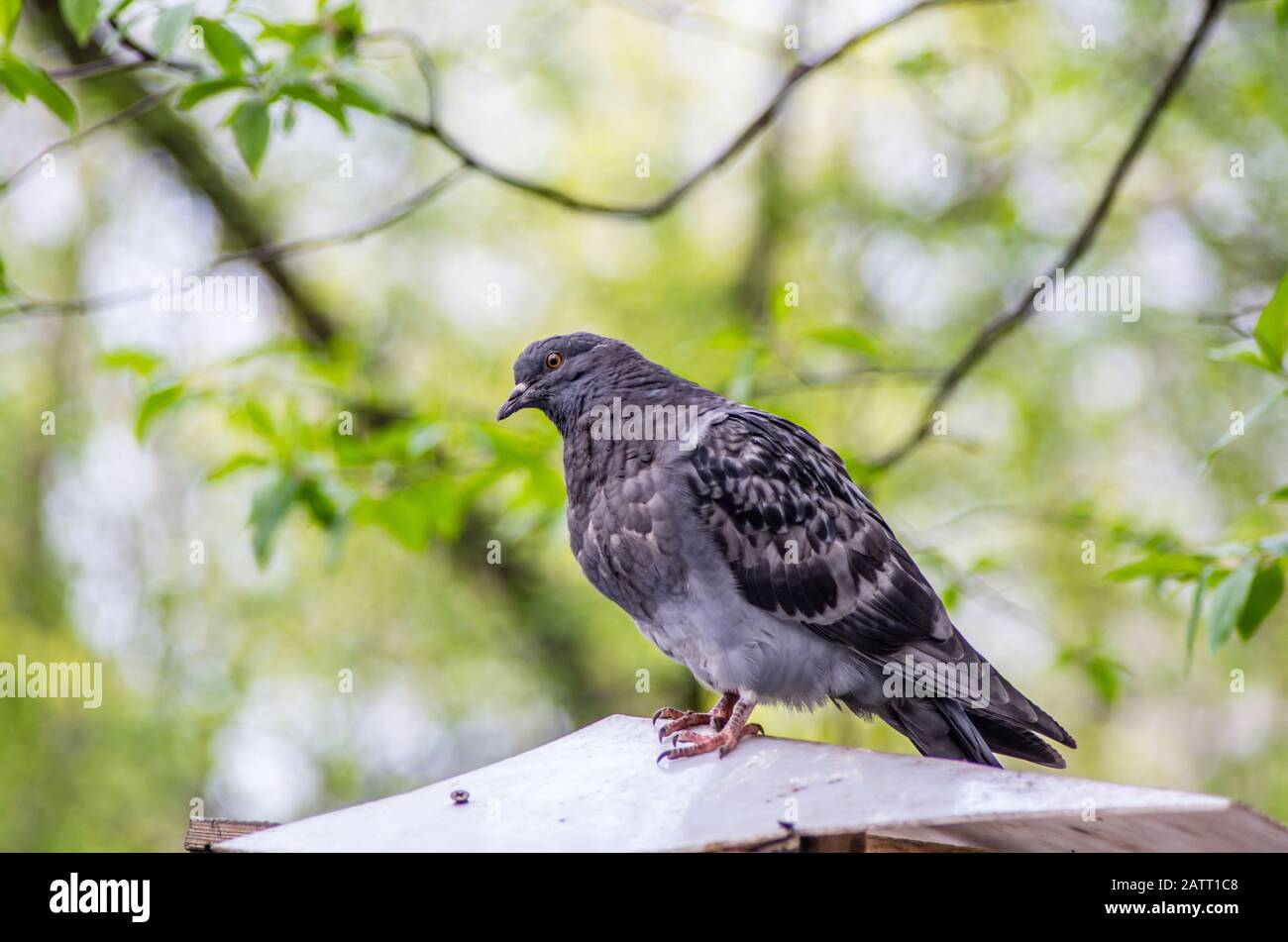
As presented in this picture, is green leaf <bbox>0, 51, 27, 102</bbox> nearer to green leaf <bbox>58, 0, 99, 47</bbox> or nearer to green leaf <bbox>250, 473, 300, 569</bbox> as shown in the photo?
green leaf <bbox>58, 0, 99, 47</bbox>

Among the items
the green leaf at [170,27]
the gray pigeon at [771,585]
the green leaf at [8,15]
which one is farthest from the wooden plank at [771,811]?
the green leaf at [8,15]

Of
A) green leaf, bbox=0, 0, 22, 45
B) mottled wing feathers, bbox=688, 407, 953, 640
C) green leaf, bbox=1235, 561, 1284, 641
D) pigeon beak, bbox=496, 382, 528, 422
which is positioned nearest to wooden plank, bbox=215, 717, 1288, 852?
mottled wing feathers, bbox=688, 407, 953, 640

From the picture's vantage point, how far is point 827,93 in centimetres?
1281

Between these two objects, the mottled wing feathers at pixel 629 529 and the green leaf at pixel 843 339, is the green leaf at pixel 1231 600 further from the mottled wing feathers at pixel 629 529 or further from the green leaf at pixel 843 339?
the green leaf at pixel 843 339

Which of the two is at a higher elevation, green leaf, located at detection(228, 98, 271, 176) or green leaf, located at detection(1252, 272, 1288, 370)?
green leaf, located at detection(228, 98, 271, 176)

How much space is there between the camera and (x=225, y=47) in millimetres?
3926

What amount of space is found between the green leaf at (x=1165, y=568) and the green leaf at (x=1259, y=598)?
0.30m

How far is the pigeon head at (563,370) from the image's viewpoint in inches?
181

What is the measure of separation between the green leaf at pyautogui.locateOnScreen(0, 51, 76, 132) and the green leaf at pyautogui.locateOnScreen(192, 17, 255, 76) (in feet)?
1.53

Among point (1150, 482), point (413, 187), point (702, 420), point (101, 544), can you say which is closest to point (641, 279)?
point (413, 187)

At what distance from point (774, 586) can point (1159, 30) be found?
8132 millimetres

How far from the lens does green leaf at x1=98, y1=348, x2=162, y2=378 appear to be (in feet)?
17.6

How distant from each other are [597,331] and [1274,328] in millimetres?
8938

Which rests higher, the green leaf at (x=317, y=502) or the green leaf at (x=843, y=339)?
the green leaf at (x=843, y=339)
